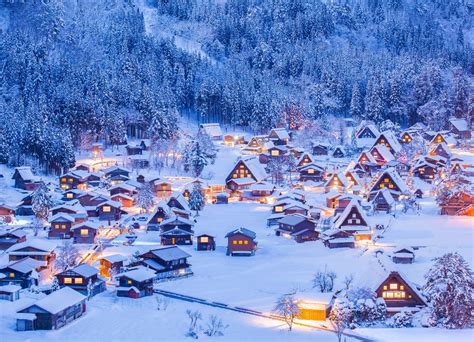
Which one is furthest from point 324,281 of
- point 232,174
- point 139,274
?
point 232,174

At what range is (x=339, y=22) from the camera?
14475 centimetres

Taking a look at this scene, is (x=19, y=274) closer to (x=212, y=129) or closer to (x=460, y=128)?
(x=212, y=129)

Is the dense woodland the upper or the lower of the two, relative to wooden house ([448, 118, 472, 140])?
upper

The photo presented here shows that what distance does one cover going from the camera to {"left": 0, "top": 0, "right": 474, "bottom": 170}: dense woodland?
8212cm

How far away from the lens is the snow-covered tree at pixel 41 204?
56.5 m

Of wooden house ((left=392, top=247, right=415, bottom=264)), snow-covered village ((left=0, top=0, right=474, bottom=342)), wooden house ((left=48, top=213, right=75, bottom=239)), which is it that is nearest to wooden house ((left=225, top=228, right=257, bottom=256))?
snow-covered village ((left=0, top=0, right=474, bottom=342))

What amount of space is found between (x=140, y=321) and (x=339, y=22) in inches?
4688

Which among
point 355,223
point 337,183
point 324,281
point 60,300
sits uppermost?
point 60,300

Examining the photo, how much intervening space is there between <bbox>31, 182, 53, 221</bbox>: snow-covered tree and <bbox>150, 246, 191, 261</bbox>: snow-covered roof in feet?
52.4

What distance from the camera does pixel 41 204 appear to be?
186 ft

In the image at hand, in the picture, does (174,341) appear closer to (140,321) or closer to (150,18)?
(140,321)

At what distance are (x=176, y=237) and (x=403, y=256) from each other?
16581mm

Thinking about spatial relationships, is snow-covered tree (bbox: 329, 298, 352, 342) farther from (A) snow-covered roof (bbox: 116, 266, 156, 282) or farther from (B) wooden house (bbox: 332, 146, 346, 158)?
(B) wooden house (bbox: 332, 146, 346, 158)

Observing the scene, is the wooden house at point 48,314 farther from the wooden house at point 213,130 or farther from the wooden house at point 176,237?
the wooden house at point 213,130
